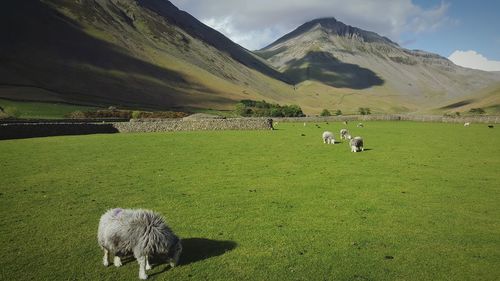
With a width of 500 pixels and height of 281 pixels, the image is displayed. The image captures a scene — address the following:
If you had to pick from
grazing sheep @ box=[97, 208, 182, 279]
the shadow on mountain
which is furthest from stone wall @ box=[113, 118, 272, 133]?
the shadow on mountain

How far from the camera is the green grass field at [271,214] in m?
10.3

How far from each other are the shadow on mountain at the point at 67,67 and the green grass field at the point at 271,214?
129251 millimetres

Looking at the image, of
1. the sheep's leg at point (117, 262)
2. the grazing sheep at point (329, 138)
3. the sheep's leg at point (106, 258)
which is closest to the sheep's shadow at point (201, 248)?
the sheep's leg at point (117, 262)

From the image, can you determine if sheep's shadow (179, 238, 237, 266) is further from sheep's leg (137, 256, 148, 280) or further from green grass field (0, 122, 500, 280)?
sheep's leg (137, 256, 148, 280)

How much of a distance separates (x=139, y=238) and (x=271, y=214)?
5.77m

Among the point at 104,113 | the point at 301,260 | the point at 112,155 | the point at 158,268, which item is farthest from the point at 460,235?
the point at 104,113

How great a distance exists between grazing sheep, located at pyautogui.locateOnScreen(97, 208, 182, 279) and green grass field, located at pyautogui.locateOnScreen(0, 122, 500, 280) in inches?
17.4

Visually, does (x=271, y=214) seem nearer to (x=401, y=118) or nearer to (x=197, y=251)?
(x=197, y=251)

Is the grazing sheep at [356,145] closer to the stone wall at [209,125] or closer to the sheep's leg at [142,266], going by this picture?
the sheep's leg at [142,266]

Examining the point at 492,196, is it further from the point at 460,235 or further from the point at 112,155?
the point at 112,155

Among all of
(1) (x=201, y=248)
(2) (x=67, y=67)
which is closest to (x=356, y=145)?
(1) (x=201, y=248)

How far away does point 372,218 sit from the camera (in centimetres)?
1397

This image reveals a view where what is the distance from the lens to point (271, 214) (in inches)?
569

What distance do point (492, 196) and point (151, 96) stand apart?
172m
